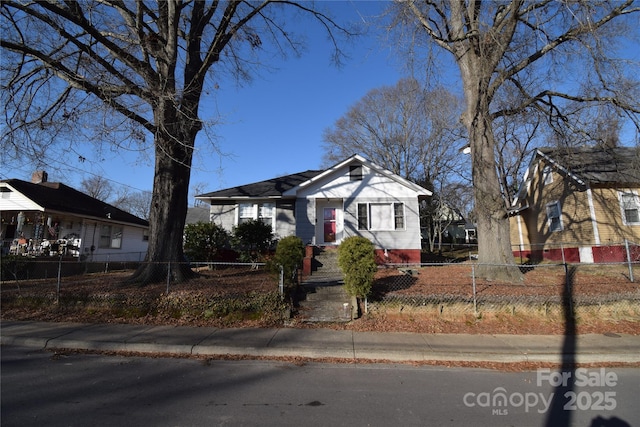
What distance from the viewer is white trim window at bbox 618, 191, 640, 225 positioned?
49.0ft

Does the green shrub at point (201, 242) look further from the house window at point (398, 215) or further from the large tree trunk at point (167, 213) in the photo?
the house window at point (398, 215)

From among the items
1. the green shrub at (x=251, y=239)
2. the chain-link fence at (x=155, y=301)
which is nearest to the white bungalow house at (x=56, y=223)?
the green shrub at (x=251, y=239)

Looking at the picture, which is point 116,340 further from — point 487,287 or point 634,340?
point 634,340

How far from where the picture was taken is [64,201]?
60.0 ft

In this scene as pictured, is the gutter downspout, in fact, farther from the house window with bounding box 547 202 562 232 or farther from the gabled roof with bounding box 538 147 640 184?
the house window with bounding box 547 202 562 232

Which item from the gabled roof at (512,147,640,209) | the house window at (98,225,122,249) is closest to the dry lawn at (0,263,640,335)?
the gabled roof at (512,147,640,209)

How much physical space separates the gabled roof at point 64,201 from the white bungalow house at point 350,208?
312 inches

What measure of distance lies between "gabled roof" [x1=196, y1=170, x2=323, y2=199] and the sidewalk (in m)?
9.76

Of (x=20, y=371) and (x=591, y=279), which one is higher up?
(x=591, y=279)

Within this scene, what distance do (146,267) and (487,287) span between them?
31.3 feet

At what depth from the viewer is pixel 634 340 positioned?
6250mm

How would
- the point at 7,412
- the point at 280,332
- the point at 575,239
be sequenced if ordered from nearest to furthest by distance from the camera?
the point at 7,412, the point at 280,332, the point at 575,239

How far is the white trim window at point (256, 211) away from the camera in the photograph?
53.6ft

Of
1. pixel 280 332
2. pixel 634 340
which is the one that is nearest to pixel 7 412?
pixel 280 332
